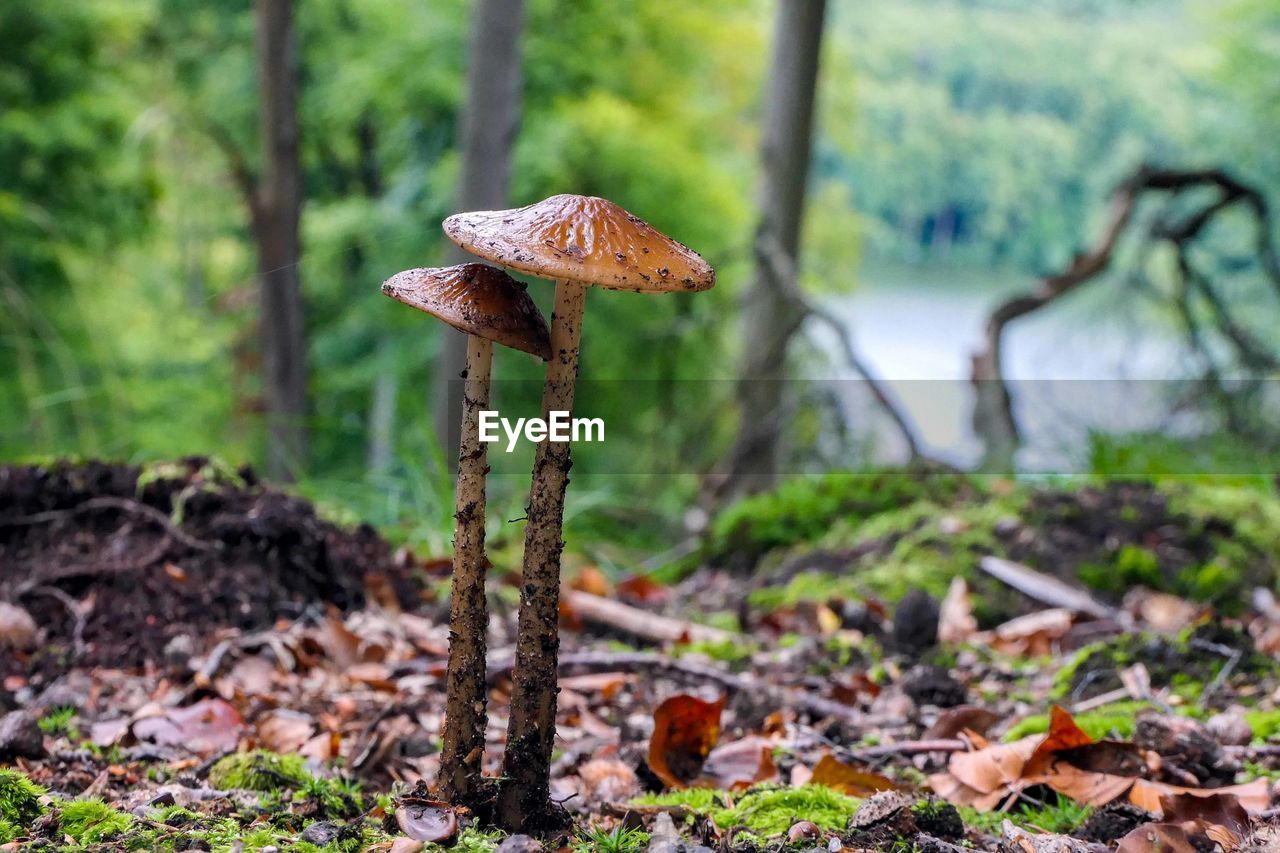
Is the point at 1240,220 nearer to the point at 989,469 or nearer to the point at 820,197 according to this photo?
the point at 820,197

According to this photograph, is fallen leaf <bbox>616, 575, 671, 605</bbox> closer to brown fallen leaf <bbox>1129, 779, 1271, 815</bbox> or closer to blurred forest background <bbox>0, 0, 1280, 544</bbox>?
blurred forest background <bbox>0, 0, 1280, 544</bbox>

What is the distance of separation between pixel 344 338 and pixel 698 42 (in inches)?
172

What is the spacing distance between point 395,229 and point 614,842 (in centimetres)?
701

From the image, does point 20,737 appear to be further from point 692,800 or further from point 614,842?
point 692,800

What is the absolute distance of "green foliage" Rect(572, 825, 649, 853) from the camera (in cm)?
161

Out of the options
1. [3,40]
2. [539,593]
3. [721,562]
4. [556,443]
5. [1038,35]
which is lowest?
[721,562]

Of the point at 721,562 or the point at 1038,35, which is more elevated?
the point at 1038,35

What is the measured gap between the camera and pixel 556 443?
1.59 m

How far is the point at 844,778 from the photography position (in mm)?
2027

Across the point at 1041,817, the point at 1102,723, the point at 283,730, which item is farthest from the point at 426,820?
the point at 1102,723

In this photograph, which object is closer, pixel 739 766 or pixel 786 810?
pixel 786 810

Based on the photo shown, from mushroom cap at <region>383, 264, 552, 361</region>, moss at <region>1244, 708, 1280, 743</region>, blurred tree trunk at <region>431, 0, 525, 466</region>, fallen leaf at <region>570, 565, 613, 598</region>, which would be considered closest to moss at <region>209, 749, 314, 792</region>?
mushroom cap at <region>383, 264, 552, 361</region>

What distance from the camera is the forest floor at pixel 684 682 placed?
1.76 metres

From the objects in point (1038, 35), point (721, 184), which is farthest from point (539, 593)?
point (1038, 35)
